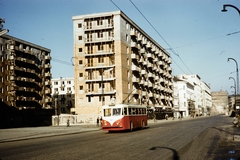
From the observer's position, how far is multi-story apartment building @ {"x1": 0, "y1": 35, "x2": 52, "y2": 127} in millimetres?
69562

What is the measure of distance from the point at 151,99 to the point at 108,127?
53622mm

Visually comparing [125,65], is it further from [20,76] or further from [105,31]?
[20,76]

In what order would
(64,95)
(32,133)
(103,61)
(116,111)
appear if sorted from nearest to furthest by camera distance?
(116,111) → (32,133) → (103,61) → (64,95)

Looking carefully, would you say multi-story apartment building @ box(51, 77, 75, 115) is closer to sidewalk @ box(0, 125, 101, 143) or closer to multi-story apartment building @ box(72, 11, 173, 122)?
multi-story apartment building @ box(72, 11, 173, 122)

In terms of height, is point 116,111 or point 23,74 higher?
point 23,74

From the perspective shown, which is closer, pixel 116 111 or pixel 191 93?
pixel 116 111

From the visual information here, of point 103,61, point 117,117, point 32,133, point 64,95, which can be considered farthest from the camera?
A: point 64,95

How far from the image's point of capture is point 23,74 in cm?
7656

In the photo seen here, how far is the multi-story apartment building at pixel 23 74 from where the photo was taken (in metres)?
69.6

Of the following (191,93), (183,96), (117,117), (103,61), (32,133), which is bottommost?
(32,133)

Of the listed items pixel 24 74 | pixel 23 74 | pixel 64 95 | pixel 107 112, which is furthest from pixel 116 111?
pixel 64 95

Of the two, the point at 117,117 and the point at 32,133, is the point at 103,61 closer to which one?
the point at 32,133

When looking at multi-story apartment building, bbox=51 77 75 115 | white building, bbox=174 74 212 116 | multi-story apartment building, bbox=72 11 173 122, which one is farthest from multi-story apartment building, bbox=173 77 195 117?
multi-story apartment building, bbox=72 11 173 122

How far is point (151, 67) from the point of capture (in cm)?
7919
